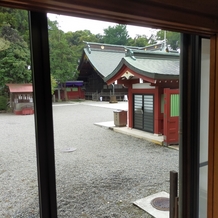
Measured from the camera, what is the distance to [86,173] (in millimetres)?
2959

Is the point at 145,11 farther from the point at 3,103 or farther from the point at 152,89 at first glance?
the point at 152,89

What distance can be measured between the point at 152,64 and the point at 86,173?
3413 millimetres

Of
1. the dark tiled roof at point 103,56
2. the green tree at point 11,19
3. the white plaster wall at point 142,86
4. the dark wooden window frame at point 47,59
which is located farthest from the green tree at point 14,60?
the dark tiled roof at point 103,56

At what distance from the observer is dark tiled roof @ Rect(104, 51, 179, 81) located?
14.8ft

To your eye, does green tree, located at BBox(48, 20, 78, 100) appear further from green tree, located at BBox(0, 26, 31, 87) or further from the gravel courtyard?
the gravel courtyard

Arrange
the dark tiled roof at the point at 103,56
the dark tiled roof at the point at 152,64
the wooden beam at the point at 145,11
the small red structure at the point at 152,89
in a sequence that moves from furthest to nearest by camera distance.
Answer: the dark tiled roof at the point at 103,56 → the dark tiled roof at the point at 152,64 → the small red structure at the point at 152,89 → the wooden beam at the point at 145,11

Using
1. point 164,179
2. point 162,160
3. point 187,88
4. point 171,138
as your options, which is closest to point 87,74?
point 171,138

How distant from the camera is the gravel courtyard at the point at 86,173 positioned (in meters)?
2.02

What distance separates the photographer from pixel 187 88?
45.8 inches

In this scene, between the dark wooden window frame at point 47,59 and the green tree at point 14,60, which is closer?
the dark wooden window frame at point 47,59

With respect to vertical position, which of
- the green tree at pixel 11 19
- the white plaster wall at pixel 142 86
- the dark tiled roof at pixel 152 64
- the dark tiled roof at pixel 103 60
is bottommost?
the white plaster wall at pixel 142 86

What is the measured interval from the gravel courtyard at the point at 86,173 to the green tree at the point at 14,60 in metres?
0.22

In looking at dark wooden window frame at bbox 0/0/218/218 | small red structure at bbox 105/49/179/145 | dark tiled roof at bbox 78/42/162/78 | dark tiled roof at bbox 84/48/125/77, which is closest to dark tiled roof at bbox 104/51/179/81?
small red structure at bbox 105/49/179/145

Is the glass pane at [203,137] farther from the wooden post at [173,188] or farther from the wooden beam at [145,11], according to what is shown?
the wooden beam at [145,11]
